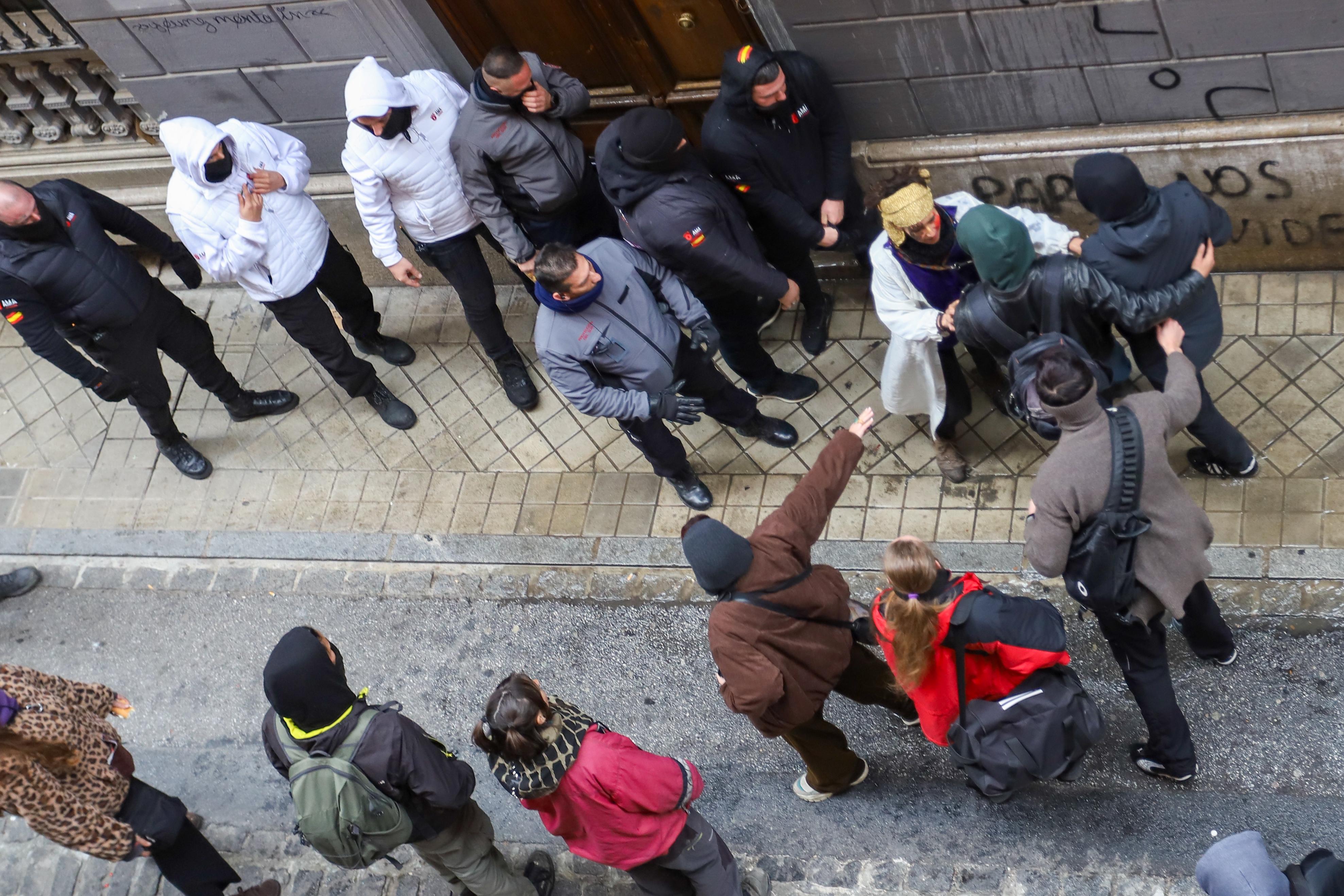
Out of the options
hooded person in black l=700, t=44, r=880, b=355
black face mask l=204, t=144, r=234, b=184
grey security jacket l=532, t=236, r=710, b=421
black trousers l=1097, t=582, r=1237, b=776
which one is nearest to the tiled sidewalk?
hooded person in black l=700, t=44, r=880, b=355

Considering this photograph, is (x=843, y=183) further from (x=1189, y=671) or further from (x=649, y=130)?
(x=1189, y=671)

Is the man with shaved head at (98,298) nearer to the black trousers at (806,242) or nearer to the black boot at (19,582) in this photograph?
the black boot at (19,582)

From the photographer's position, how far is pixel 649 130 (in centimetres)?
561

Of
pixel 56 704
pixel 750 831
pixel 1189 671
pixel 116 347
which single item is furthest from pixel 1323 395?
pixel 116 347

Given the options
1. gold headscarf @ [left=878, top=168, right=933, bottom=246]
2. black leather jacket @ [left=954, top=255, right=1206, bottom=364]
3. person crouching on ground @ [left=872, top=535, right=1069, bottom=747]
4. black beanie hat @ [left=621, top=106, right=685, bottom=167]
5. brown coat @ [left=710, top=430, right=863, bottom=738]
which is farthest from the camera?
black beanie hat @ [left=621, top=106, right=685, bottom=167]

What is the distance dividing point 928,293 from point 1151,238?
99 centimetres

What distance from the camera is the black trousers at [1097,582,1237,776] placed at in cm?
467

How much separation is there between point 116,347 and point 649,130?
3352 millimetres

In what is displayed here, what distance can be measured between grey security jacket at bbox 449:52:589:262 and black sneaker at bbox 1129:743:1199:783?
3679 mm

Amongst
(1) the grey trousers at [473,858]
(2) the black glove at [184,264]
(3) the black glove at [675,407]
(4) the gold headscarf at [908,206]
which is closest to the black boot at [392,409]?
(2) the black glove at [184,264]

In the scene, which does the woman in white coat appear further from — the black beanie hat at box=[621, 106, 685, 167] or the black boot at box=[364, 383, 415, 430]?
the black boot at box=[364, 383, 415, 430]

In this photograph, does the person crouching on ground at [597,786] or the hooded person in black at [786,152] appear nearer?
the person crouching on ground at [597,786]

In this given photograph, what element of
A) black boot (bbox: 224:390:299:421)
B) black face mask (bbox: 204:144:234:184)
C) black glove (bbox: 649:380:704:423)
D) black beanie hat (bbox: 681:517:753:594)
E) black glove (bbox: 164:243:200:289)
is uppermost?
black face mask (bbox: 204:144:234:184)

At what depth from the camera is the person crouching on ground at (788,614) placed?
4.51 meters
